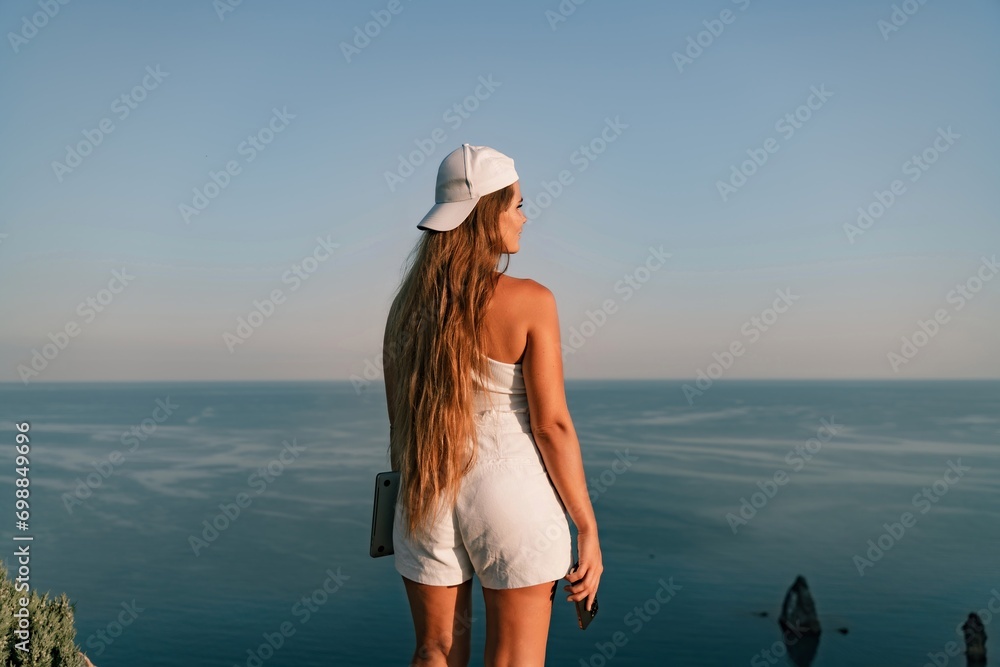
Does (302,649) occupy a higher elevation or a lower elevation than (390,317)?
lower

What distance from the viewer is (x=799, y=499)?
59281 millimetres

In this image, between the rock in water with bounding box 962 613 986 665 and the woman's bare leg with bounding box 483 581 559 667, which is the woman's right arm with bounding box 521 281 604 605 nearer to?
the woman's bare leg with bounding box 483 581 559 667

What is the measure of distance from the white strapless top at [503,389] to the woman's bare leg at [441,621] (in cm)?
46

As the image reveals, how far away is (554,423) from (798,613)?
40292 mm

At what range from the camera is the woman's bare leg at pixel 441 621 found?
1896 millimetres

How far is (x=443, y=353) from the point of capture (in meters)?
1.83

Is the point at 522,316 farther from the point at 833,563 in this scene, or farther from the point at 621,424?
the point at 621,424

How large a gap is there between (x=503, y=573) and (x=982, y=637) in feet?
128

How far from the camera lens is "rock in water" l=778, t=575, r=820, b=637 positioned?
35697 mm

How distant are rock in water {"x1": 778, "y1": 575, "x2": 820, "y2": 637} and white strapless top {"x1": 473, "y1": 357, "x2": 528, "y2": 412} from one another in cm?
3756

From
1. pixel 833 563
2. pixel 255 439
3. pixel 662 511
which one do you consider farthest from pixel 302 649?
pixel 255 439

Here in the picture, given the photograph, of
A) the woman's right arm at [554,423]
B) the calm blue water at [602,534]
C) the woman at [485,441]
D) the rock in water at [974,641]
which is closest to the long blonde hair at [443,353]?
the woman at [485,441]

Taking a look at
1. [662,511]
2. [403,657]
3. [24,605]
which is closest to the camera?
[24,605]

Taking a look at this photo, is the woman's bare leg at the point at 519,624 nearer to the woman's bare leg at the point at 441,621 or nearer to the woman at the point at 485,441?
the woman at the point at 485,441
